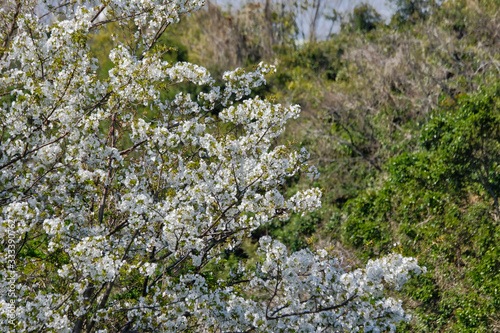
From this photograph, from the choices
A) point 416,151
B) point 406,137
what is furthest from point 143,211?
point 406,137

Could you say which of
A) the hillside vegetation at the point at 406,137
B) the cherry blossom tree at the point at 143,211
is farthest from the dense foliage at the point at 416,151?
the cherry blossom tree at the point at 143,211

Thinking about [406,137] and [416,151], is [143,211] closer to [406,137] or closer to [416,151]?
[416,151]

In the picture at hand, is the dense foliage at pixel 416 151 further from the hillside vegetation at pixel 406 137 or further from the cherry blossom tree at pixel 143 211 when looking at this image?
the cherry blossom tree at pixel 143 211

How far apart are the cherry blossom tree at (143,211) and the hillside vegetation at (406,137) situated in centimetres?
50

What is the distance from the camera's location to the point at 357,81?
A: 47.9 feet

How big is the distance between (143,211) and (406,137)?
9840mm

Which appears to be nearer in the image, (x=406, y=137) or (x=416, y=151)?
(x=416, y=151)

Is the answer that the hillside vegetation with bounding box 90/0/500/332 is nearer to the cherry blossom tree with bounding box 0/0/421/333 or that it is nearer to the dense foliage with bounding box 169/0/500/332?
the dense foliage with bounding box 169/0/500/332

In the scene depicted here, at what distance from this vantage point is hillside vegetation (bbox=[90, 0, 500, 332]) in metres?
8.02

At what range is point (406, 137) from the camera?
12.3m

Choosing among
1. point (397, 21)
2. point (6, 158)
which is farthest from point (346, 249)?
point (397, 21)

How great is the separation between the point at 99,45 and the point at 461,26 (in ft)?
44.0

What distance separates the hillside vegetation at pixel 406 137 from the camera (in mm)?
8016

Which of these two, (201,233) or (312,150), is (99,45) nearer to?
(312,150)
